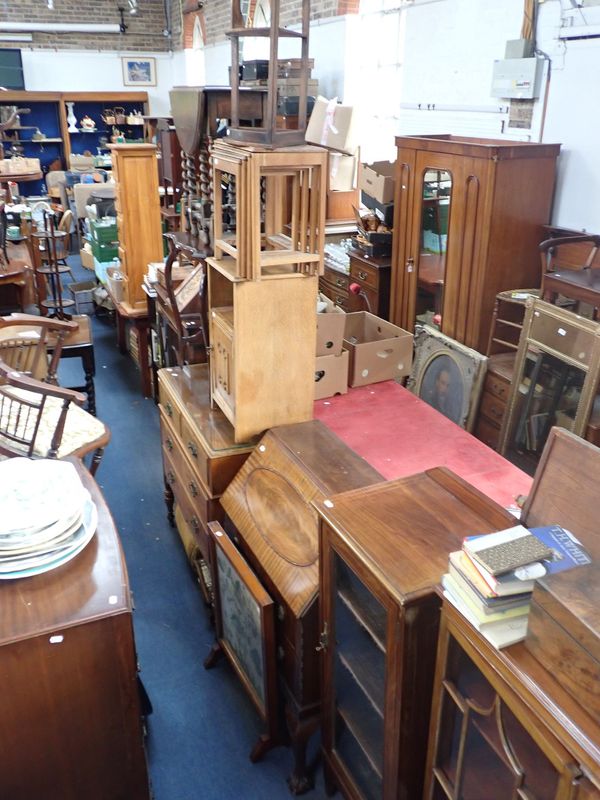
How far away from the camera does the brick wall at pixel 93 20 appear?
10.8m

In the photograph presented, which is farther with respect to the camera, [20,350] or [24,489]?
[20,350]

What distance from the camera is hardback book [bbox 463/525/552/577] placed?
1204mm

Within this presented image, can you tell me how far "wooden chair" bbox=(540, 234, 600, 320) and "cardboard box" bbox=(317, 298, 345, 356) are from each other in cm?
125

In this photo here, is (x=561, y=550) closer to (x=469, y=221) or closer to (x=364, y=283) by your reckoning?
(x=469, y=221)

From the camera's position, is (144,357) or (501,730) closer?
(501,730)

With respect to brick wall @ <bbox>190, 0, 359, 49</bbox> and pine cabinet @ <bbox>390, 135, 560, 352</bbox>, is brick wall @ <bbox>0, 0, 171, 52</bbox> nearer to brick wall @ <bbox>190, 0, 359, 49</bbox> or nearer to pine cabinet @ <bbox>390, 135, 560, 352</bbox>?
brick wall @ <bbox>190, 0, 359, 49</bbox>

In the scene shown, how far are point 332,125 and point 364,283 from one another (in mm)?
1668

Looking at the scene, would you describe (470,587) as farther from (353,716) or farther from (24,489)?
(24,489)

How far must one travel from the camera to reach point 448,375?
160 inches

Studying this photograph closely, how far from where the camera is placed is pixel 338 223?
249 inches

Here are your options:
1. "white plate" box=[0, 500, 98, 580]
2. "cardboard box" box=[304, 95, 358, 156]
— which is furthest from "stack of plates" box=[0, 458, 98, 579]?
"cardboard box" box=[304, 95, 358, 156]

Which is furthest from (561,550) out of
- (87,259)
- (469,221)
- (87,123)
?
(87,123)

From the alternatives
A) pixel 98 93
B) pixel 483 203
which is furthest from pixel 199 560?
pixel 98 93

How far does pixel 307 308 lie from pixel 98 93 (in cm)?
1083
